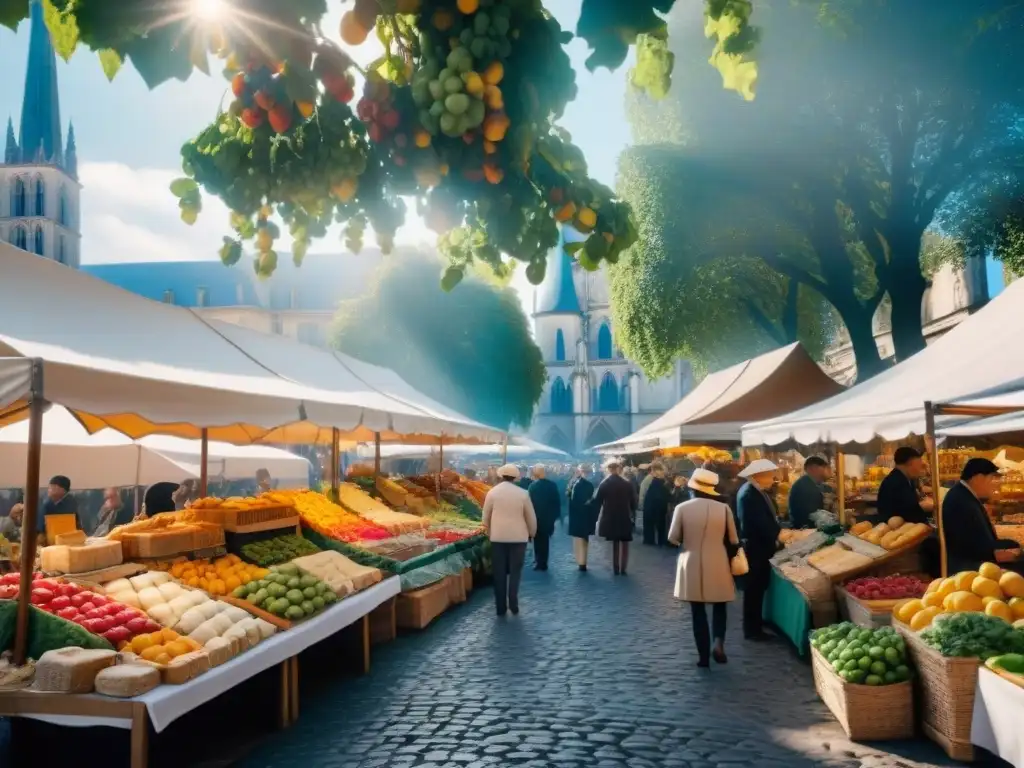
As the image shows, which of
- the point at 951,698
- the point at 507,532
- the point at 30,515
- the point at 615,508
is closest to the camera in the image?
the point at 30,515

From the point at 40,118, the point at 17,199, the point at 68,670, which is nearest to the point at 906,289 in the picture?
the point at 68,670

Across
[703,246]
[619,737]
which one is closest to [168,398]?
[619,737]

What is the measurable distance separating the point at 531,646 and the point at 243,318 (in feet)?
221

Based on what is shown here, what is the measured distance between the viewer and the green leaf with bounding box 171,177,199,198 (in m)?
2.63

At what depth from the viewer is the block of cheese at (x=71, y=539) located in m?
6.55

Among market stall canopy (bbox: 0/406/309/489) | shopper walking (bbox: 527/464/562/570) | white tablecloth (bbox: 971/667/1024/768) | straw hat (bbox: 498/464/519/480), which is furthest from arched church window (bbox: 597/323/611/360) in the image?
white tablecloth (bbox: 971/667/1024/768)

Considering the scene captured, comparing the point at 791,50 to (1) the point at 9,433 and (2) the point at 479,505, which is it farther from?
(1) the point at 9,433

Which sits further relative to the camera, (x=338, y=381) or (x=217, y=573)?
(x=338, y=381)

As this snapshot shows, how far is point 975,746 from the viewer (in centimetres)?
526

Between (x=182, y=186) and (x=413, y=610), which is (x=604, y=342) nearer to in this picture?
(x=413, y=610)

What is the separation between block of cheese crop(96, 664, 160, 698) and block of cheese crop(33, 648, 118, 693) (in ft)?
0.17

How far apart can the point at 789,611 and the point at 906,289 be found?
11679 mm

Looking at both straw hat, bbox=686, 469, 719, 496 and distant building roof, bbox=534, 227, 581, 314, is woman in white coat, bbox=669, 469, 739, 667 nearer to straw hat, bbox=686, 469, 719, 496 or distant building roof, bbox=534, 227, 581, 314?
straw hat, bbox=686, 469, 719, 496

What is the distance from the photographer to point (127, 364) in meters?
5.84
